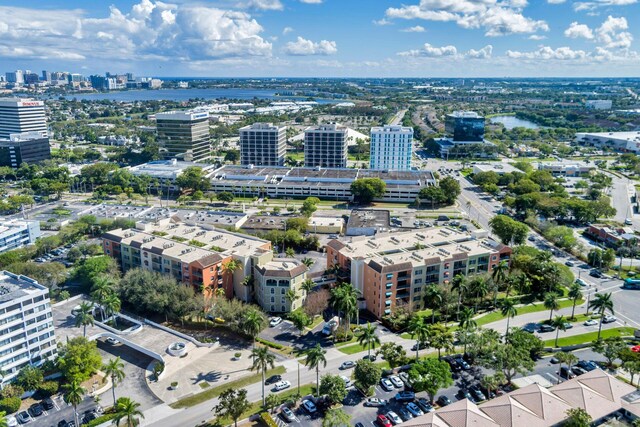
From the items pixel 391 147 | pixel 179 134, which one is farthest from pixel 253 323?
pixel 179 134

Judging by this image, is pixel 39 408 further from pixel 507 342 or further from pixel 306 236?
pixel 306 236

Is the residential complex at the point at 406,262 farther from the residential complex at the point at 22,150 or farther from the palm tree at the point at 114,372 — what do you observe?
the residential complex at the point at 22,150

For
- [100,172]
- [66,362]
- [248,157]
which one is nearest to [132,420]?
[66,362]

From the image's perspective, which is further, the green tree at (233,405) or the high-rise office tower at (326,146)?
the high-rise office tower at (326,146)

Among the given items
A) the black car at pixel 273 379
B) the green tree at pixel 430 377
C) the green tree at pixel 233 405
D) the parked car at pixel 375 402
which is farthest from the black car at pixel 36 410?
the green tree at pixel 430 377

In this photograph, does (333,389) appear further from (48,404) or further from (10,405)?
Answer: (10,405)

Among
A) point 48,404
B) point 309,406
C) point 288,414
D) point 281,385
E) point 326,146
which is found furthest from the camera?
point 326,146
